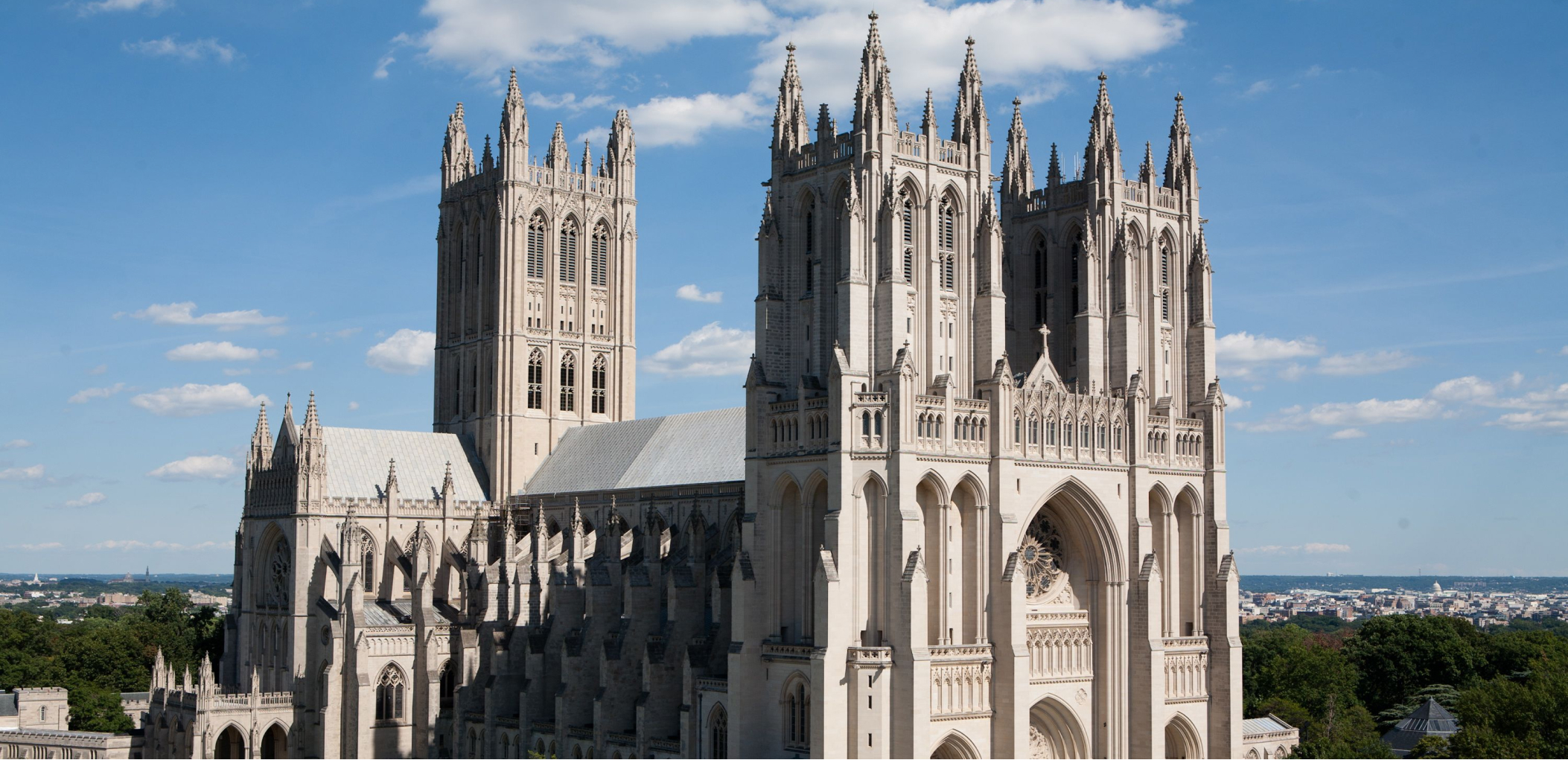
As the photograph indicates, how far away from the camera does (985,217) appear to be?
68938 millimetres

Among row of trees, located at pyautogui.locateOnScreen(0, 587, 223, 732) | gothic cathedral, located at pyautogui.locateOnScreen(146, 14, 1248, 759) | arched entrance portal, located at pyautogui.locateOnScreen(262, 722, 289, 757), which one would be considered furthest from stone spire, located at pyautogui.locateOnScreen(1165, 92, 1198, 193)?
row of trees, located at pyautogui.locateOnScreen(0, 587, 223, 732)

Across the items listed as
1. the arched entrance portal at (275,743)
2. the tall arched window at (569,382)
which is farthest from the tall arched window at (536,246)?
the arched entrance portal at (275,743)

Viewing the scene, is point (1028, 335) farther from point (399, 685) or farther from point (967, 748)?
point (399, 685)

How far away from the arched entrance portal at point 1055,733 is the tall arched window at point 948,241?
61.3 ft

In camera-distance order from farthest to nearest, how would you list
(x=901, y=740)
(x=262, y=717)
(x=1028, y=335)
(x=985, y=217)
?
(x=262, y=717) < (x=1028, y=335) < (x=985, y=217) < (x=901, y=740)

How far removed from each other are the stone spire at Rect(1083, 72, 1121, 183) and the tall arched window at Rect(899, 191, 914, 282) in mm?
10898

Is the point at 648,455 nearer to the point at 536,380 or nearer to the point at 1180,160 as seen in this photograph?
the point at 536,380

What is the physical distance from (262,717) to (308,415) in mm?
17261

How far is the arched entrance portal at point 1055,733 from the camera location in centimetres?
6812

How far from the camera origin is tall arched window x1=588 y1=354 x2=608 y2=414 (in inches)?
4218

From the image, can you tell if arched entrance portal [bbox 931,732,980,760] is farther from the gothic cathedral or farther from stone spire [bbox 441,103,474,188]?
stone spire [bbox 441,103,474,188]

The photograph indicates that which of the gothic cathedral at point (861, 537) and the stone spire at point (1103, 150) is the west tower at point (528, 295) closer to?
the gothic cathedral at point (861, 537)

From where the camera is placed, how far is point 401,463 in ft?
325

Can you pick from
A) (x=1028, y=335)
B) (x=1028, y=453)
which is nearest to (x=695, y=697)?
(x=1028, y=453)
